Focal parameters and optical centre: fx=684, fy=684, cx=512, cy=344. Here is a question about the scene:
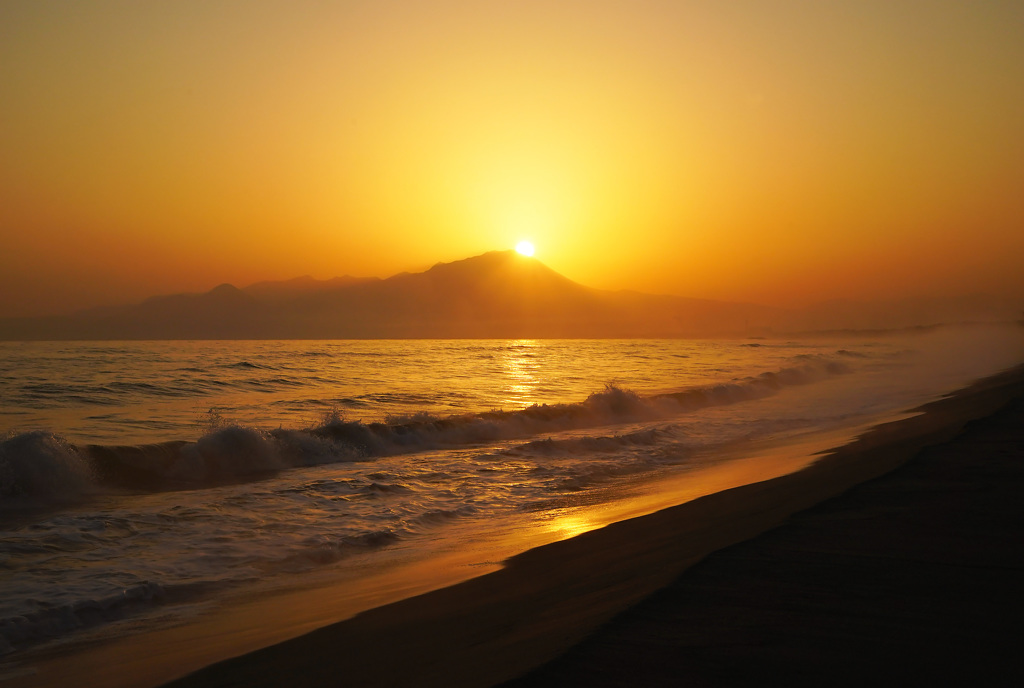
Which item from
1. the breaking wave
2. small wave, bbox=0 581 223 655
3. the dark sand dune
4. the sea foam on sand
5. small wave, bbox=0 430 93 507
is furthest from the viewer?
the breaking wave

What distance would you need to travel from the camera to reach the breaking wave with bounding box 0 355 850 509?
435 inches

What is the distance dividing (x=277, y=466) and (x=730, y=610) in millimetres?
11573

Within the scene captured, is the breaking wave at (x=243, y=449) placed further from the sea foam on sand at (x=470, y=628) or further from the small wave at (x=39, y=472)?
the sea foam on sand at (x=470, y=628)

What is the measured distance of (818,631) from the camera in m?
3.62

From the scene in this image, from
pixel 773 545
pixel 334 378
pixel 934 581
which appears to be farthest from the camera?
pixel 334 378

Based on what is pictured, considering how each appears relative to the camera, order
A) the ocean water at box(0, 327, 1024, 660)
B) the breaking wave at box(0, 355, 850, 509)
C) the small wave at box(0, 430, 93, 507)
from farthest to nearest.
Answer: the breaking wave at box(0, 355, 850, 509) < the small wave at box(0, 430, 93, 507) < the ocean water at box(0, 327, 1024, 660)

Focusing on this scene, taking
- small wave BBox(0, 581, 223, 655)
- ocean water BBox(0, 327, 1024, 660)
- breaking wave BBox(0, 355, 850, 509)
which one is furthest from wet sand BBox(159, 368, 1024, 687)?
breaking wave BBox(0, 355, 850, 509)

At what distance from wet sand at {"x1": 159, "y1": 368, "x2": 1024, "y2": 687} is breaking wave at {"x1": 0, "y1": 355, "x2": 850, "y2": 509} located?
826 centimetres

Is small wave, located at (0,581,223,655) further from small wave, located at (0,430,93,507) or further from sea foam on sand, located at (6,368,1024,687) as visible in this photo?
small wave, located at (0,430,93,507)

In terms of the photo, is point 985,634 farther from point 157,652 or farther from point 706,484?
point 706,484

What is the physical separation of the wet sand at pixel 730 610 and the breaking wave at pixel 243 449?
325 inches

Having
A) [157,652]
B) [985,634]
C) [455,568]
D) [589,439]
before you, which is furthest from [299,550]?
[589,439]

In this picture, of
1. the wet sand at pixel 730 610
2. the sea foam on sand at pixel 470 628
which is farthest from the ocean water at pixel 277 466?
the wet sand at pixel 730 610

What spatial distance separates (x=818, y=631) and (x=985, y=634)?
0.80 m
